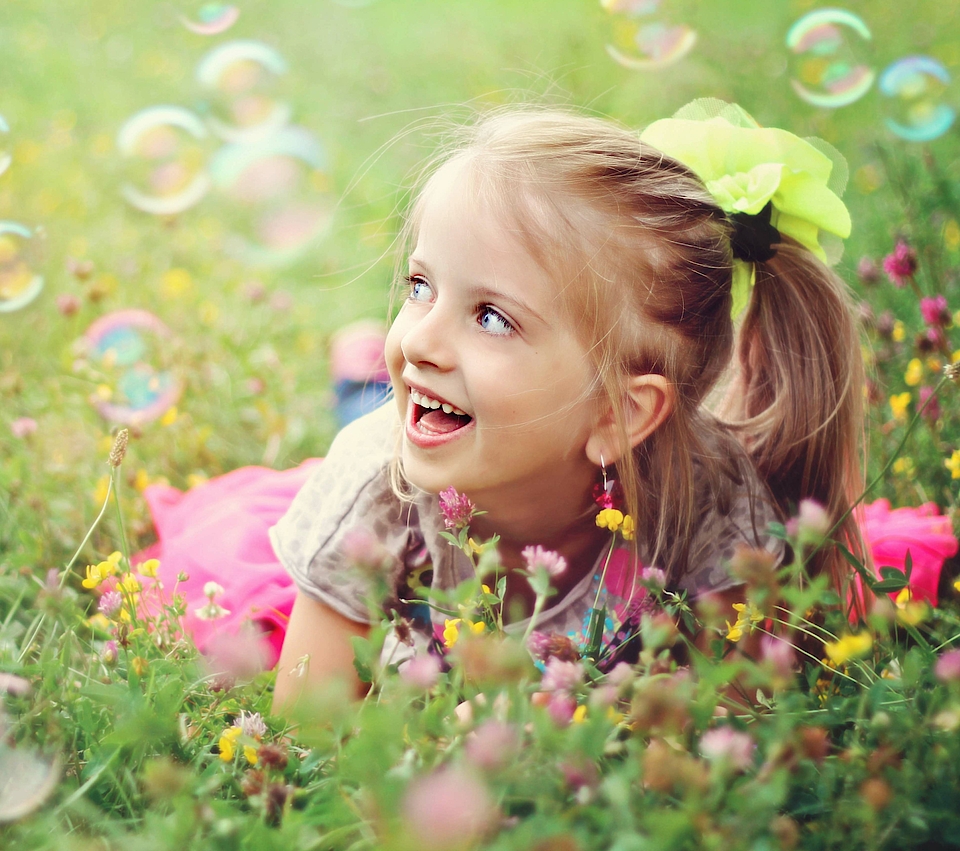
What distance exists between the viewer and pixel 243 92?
3.04 meters

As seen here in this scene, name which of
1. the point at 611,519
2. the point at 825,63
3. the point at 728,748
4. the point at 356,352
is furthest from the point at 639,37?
the point at 728,748

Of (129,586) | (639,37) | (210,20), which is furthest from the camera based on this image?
(210,20)

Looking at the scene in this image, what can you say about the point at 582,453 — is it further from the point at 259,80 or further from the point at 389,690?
the point at 259,80

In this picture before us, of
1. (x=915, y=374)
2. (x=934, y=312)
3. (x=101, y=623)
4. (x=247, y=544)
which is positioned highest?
(x=934, y=312)

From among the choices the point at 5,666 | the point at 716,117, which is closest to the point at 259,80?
the point at 716,117

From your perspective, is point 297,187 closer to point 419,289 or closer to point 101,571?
point 419,289

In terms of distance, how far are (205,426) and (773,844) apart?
1.50 m

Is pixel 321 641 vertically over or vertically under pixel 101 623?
under

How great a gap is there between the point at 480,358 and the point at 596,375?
151 mm

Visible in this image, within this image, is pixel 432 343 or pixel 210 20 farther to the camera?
pixel 210 20

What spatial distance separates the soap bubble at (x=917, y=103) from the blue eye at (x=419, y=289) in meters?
1.60

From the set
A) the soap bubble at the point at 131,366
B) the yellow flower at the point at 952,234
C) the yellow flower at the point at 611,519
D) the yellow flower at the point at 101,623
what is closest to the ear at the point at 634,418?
the yellow flower at the point at 611,519

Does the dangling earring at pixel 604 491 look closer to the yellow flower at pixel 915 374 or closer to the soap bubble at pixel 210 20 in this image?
the yellow flower at pixel 915 374

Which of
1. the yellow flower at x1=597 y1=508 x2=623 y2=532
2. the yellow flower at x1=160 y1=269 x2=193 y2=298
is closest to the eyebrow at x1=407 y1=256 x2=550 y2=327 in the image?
the yellow flower at x1=597 y1=508 x2=623 y2=532
